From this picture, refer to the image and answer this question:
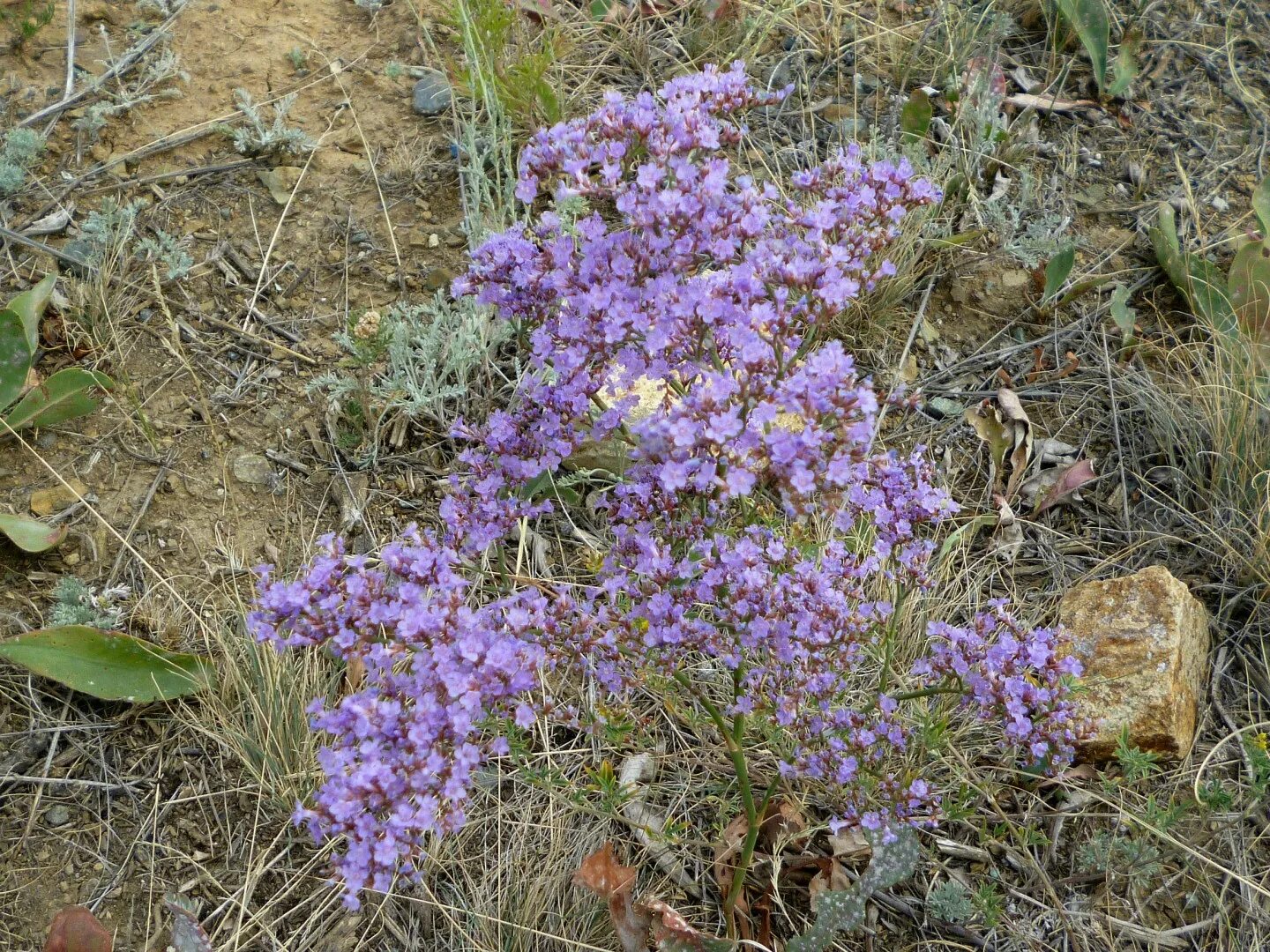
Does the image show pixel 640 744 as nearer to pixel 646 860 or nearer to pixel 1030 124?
pixel 646 860

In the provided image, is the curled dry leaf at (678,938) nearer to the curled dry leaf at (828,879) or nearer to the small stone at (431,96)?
Answer: the curled dry leaf at (828,879)

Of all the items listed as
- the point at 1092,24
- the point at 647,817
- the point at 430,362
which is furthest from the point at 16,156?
the point at 1092,24

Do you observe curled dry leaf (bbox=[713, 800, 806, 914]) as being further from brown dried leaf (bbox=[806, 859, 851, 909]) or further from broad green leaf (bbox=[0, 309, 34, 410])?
broad green leaf (bbox=[0, 309, 34, 410])

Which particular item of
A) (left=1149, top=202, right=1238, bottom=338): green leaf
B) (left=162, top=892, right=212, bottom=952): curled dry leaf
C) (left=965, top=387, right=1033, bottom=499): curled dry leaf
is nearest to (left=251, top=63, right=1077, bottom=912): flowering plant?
(left=162, top=892, right=212, bottom=952): curled dry leaf

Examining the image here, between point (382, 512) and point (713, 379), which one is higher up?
point (713, 379)

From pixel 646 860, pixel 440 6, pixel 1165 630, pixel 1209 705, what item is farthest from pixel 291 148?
pixel 1209 705

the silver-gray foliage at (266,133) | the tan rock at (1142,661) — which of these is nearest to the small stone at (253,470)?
the silver-gray foliage at (266,133)
